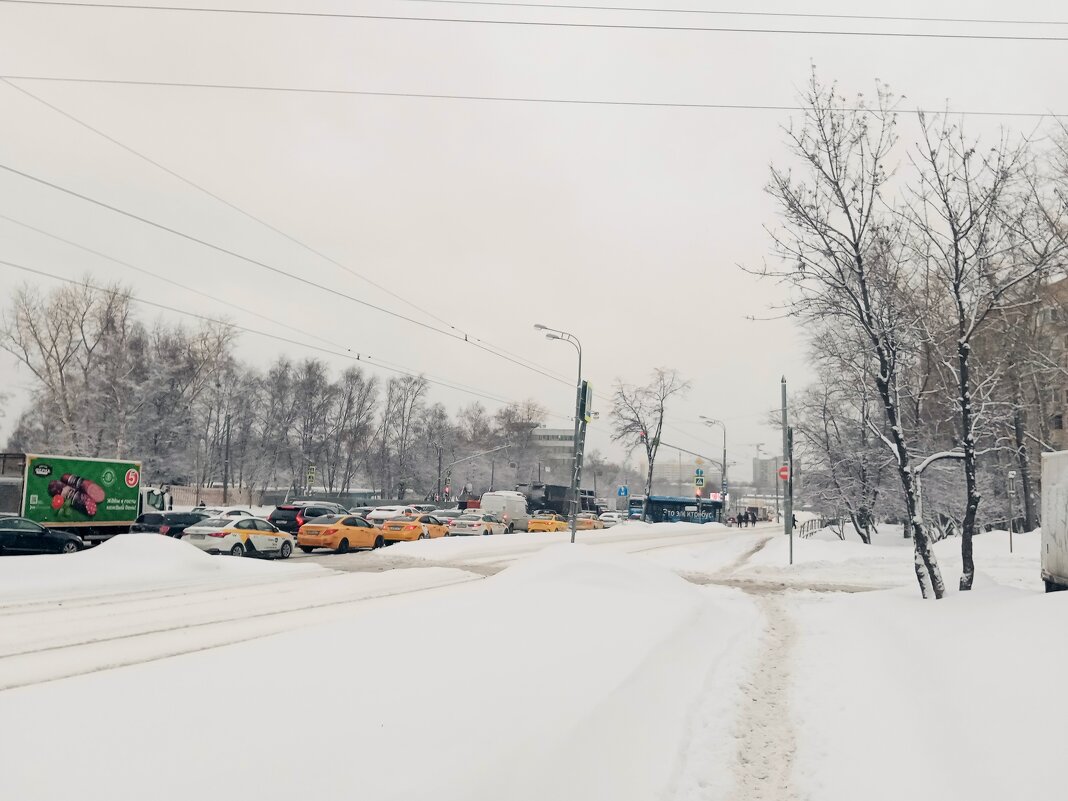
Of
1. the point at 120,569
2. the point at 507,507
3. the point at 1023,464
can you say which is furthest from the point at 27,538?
the point at 1023,464

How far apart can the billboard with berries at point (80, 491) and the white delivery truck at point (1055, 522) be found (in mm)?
27644

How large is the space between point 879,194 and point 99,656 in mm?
14532

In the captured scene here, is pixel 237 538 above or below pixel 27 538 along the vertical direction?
below

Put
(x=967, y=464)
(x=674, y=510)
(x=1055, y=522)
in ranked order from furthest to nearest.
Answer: (x=674, y=510) < (x=967, y=464) < (x=1055, y=522)

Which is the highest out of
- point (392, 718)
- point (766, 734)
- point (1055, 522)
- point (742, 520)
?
point (1055, 522)

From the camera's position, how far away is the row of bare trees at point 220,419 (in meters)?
49.3

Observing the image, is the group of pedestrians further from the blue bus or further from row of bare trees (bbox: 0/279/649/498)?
row of bare trees (bbox: 0/279/649/498)

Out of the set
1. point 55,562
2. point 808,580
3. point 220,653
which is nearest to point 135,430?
point 55,562

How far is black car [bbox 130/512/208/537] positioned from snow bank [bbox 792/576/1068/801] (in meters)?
24.0

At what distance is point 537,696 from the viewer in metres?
6.84

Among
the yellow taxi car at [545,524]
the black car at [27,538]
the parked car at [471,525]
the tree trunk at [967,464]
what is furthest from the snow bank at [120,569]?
the yellow taxi car at [545,524]

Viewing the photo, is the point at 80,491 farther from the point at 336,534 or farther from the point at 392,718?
the point at 392,718

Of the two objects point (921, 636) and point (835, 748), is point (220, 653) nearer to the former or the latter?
point (835, 748)

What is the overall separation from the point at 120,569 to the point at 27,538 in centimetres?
420
